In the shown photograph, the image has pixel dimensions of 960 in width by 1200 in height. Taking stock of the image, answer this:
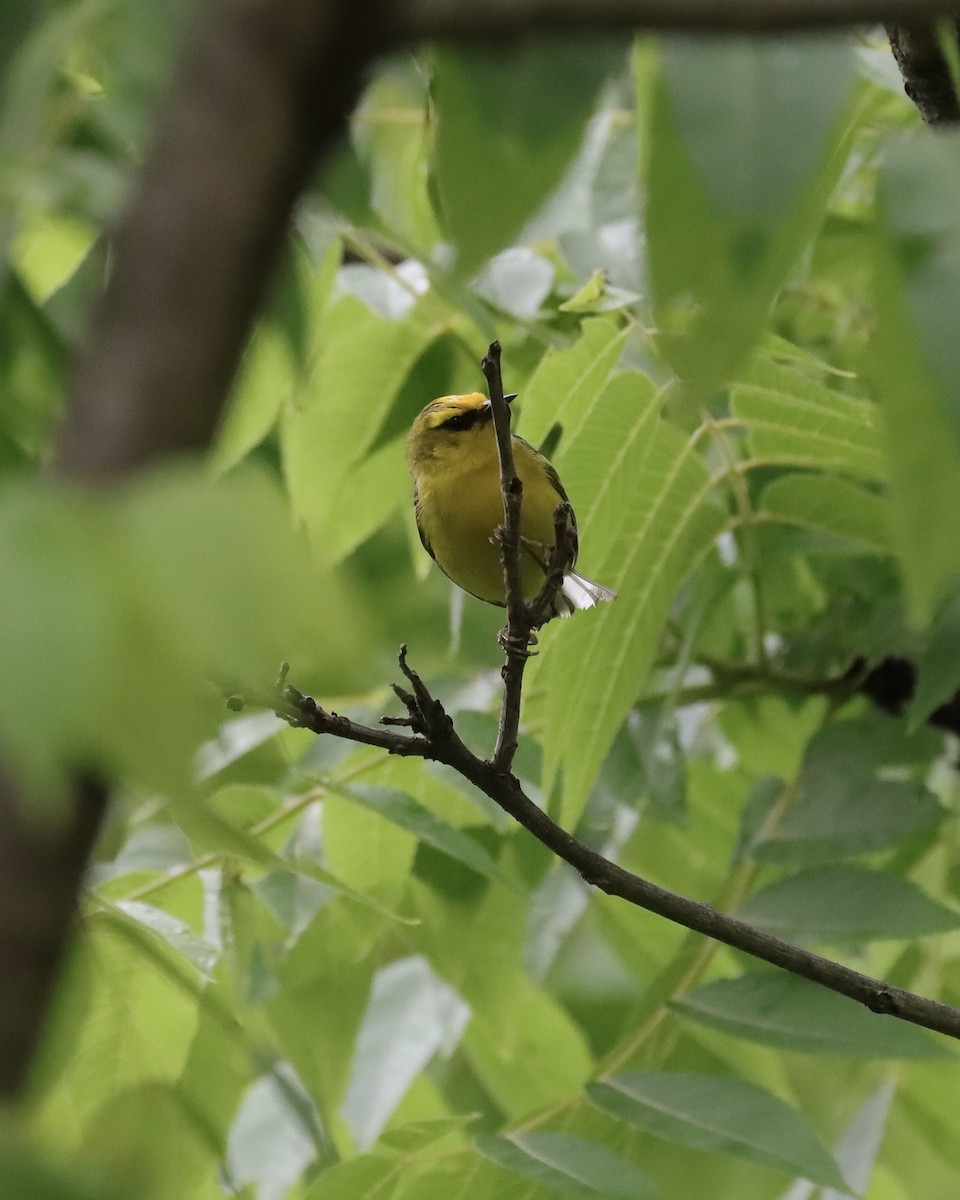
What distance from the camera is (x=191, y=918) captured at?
6.93 ft

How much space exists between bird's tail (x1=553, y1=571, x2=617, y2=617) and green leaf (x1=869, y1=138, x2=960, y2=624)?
128 centimetres

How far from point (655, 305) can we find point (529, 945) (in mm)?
2057

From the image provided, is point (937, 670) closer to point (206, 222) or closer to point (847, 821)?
point (847, 821)

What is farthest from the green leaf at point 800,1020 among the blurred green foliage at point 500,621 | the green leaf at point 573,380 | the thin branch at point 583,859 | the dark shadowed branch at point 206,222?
the dark shadowed branch at point 206,222

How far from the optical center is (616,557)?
7.22 feet

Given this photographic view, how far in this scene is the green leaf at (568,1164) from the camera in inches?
66.9

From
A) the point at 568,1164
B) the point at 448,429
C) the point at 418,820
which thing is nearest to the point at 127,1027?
the point at 418,820

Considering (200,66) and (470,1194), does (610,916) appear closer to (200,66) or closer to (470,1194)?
(470,1194)

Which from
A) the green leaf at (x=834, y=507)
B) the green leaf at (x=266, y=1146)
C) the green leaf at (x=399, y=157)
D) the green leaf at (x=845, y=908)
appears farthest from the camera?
the green leaf at (x=399, y=157)

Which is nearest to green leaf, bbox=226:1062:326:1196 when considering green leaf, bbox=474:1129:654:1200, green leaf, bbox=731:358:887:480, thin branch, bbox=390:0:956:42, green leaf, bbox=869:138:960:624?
green leaf, bbox=474:1129:654:1200

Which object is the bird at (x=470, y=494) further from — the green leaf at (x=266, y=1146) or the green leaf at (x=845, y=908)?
the green leaf at (x=266, y=1146)

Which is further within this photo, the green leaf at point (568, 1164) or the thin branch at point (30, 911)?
the green leaf at point (568, 1164)

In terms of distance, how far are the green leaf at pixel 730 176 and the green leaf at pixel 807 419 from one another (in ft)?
4.37

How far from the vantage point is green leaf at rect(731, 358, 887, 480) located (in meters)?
2.12
